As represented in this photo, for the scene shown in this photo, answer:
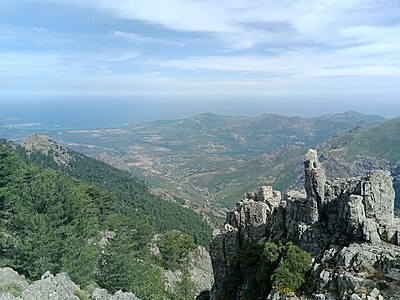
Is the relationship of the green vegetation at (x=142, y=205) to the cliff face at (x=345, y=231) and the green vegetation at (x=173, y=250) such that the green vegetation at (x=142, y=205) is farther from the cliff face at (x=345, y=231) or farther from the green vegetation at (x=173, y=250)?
the cliff face at (x=345, y=231)

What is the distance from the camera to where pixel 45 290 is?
33.6 m

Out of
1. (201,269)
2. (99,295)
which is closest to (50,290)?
(99,295)

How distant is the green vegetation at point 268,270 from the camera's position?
2741 cm

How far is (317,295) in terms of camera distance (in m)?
24.8

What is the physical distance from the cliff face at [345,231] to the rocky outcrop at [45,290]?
1762cm

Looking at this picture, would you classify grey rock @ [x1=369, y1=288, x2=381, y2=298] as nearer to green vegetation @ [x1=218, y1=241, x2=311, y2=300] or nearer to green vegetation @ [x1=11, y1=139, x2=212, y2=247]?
green vegetation @ [x1=218, y1=241, x2=311, y2=300]

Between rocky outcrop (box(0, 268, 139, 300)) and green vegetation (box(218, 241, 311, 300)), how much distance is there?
35.5 feet

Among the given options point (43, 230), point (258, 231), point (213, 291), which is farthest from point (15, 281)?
point (258, 231)

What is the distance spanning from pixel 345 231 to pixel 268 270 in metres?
6.71

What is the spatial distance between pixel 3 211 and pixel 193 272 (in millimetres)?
41755

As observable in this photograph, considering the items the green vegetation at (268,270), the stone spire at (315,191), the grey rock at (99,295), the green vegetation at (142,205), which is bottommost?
the green vegetation at (142,205)

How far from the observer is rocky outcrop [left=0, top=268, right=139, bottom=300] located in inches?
1280

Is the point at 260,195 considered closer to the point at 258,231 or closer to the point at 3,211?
the point at 258,231

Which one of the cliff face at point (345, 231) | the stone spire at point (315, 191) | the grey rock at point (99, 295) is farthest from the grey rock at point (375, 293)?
the grey rock at point (99, 295)
